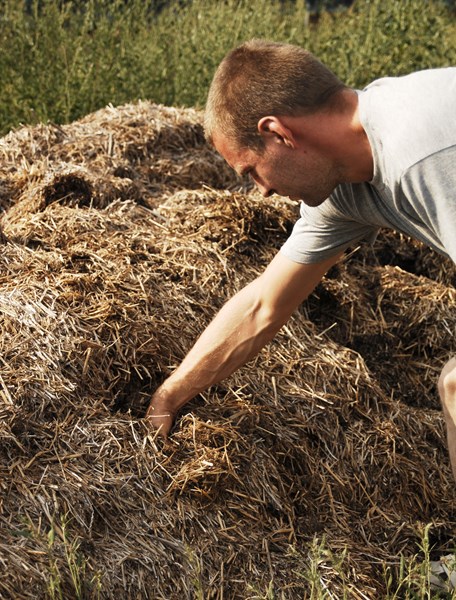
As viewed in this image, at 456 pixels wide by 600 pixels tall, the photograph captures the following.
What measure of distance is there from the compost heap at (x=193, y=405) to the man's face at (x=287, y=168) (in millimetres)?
872

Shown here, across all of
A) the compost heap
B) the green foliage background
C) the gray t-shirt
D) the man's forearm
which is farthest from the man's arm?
the green foliage background

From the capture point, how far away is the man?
252 centimetres

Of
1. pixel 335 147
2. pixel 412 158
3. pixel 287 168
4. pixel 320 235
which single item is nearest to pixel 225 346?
pixel 320 235

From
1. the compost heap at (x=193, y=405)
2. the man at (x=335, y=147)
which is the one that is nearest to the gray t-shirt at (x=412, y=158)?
the man at (x=335, y=147)

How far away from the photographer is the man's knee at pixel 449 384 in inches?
118

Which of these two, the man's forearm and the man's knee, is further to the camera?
the man's forearm

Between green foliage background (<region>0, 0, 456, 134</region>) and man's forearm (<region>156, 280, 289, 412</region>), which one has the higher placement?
man's forearm (<region>156, 280, 289, 412</region>)

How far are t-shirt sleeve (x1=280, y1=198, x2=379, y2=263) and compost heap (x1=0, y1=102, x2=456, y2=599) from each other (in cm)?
63

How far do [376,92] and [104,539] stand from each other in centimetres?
159

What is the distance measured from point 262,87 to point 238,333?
37.6 inches

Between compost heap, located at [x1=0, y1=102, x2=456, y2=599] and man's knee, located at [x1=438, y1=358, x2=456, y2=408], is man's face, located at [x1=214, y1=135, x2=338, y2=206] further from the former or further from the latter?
compost heap, located at [x1=0, y1=102, x2=456, y2=599]

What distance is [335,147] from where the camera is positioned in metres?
2.78

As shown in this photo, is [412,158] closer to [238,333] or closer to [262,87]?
[262,87]

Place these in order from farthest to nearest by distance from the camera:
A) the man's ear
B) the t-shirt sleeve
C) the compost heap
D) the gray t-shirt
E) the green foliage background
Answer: the green foliage background → the t-shirt sleeve → the compost heap → the man's ear → the gray t-shirt
